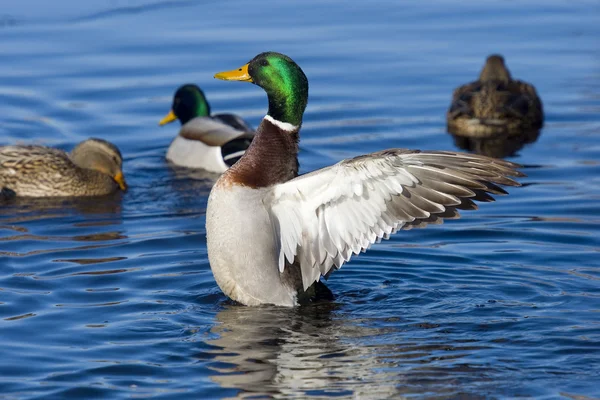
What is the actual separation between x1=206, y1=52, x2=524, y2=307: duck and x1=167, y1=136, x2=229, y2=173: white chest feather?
4.10 m

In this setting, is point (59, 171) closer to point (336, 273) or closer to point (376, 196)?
point (336, 273)

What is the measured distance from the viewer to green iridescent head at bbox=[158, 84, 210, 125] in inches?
476

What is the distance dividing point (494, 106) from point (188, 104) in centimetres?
339

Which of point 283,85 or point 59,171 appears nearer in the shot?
point 283,85

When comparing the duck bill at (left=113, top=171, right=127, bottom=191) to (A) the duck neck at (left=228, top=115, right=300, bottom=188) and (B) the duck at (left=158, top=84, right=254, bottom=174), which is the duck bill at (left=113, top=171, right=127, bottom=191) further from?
(A) the duck neck at (left=228, top=115, right=300, bottom=188)

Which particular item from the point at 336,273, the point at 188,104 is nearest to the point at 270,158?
the point at 336,273

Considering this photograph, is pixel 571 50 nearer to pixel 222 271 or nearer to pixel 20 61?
pixel 20 61

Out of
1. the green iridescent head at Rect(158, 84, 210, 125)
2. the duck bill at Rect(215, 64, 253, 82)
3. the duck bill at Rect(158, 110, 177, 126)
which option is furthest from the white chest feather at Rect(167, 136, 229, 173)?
the duck bill at Rect(215, 64, 253, 82)

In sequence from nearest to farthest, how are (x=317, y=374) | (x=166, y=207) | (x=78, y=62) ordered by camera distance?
(x=317, y=374) < (x=166, y=207) < (x=78, y=62)

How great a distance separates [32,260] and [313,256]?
2.35 meters

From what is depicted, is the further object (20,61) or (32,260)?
(20,61)

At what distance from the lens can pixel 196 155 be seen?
1145 cm

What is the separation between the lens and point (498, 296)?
734cm

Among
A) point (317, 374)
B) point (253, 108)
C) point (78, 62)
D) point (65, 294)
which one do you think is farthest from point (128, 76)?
point (317, 374)
